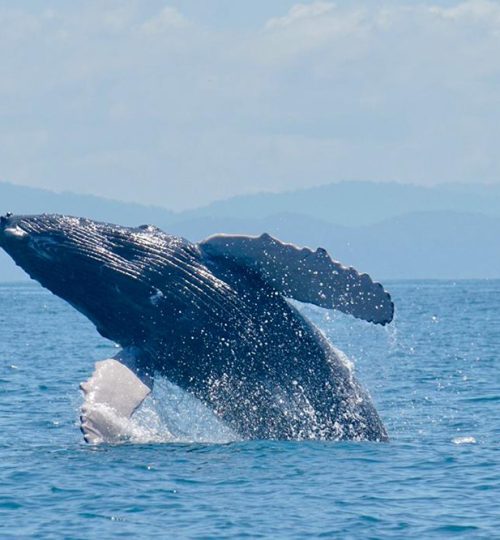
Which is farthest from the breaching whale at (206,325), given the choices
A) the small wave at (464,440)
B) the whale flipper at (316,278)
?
the small wave at (464,440)

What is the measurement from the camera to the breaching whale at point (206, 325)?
53.2 ft

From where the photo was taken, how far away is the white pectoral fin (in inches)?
598

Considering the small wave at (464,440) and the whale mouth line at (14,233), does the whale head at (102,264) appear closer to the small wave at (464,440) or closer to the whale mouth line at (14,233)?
the whale mouth line at (14,233)

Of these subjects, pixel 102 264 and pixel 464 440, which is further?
pixel 464 440

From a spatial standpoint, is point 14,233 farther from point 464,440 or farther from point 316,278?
point 464,440

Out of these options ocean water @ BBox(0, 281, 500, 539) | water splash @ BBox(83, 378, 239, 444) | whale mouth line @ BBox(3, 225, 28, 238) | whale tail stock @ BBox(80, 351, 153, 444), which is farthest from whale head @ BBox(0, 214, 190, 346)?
ocean water @ BBox(0, 281, 500, 539)

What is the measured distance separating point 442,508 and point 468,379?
609 inches

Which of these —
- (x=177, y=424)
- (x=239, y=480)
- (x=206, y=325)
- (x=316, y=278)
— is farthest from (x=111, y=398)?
(x=316, y=278)

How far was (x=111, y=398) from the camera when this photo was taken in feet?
51.2

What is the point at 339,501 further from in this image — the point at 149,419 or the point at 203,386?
the point at 149,419

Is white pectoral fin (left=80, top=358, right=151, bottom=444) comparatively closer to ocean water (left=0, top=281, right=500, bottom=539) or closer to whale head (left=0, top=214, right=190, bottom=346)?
ocean water (left=0, top=281, right=500, bottom=539)

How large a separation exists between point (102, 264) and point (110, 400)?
5.74ft

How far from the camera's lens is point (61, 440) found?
18781mm

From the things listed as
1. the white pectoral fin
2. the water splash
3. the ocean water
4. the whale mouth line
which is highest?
the whale mouth line
